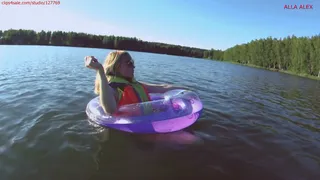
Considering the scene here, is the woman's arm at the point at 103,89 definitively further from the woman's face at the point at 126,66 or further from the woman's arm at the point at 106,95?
the woman's face at the point at 126,66

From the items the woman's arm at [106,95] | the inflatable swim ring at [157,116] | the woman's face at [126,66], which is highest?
the woman's face at [126,66]

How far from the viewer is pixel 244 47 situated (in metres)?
76.8

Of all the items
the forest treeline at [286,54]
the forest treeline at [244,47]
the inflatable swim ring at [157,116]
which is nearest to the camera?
the inflatable swim ring at [157,116]

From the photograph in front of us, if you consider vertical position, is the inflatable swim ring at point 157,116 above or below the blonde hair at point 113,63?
below

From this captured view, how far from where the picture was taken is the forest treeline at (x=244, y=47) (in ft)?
149

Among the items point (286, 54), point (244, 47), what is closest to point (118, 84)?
point (286, 54)

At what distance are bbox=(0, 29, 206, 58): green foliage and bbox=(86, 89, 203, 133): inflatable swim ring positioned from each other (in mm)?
98325

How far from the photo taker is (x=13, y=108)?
657 centimetres

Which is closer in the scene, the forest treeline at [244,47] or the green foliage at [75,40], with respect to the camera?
the forest treeline at [244,47]

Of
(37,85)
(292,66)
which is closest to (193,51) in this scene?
(292,66)

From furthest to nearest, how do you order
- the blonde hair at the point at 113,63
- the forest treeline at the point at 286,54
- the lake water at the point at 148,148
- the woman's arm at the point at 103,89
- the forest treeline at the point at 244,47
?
the forest treeline at the point at 244,47 < the forest treeline at the point at 286,54 < the blonde hair at the point at 113,63 < the woman's arm at the point at 103,89 < the lake water at the point at 148,148

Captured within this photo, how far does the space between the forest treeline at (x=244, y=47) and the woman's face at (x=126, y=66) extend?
47095mm

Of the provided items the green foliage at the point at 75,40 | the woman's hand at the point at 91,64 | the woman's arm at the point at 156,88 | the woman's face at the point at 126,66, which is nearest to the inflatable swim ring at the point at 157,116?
the woman's arm at the point at 156,88

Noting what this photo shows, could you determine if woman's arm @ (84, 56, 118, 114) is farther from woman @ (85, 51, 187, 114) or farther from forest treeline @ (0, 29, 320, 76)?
forest treeline @ (0, 29, 320, 76)
